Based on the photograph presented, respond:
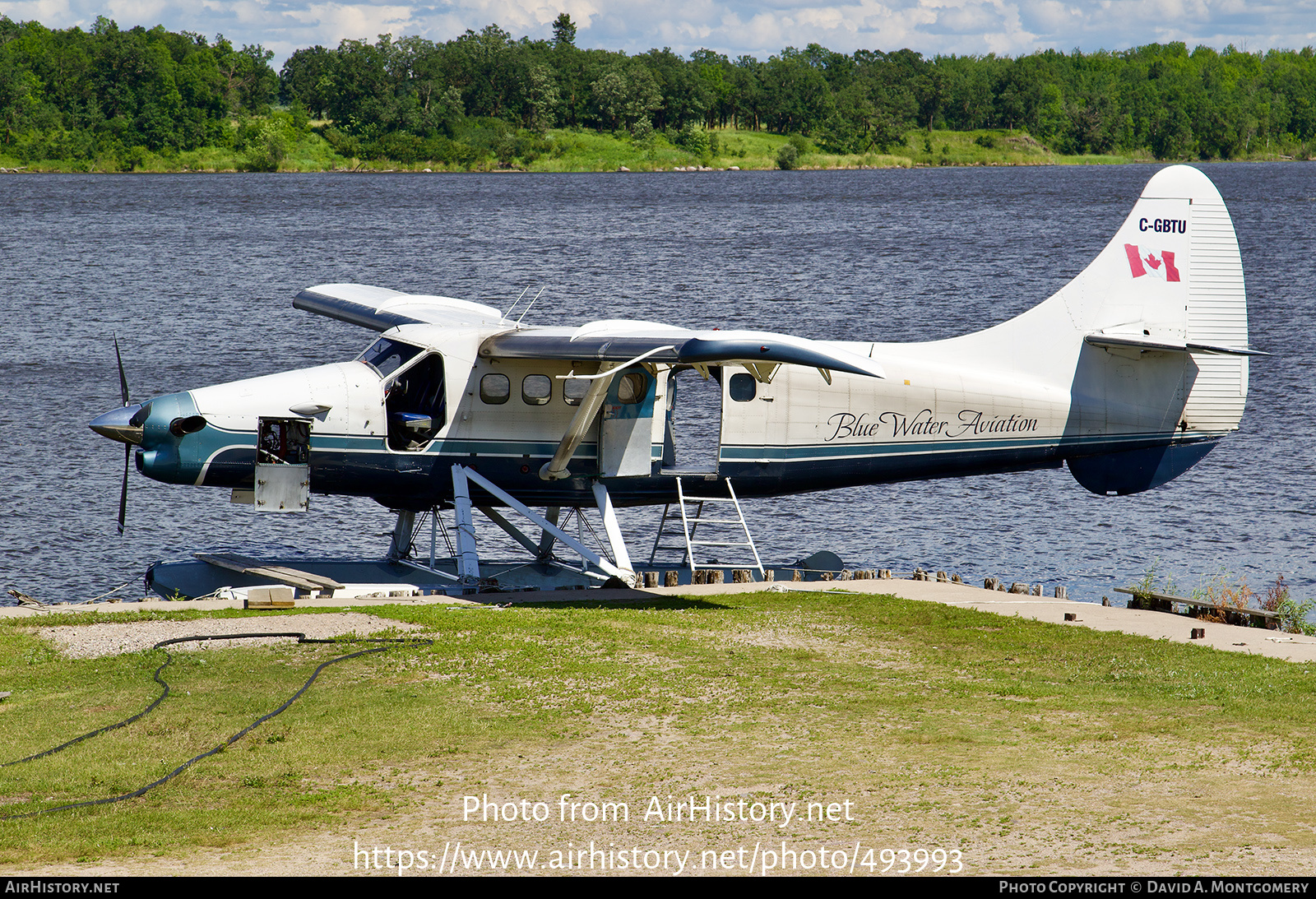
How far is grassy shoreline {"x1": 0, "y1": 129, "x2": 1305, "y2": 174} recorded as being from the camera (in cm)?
12838

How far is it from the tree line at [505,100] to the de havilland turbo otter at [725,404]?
399 feet

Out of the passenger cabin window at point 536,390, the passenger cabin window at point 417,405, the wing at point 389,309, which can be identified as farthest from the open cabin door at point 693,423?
the passenger cabin window at point 417,405

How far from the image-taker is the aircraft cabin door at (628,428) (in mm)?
15164

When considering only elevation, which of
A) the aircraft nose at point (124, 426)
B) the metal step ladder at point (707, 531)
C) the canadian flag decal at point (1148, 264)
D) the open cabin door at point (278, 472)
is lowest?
the metal step ladder at point (707, 531)

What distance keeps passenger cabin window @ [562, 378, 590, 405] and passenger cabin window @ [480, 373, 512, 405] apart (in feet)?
2.15

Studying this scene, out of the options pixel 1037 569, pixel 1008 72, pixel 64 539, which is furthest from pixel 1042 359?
pixel 1008 72

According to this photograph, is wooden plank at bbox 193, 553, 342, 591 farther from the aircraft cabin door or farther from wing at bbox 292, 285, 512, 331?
the aircraft cabin door

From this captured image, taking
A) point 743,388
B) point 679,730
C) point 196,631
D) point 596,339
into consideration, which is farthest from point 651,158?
point 679,730

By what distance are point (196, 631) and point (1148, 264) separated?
12.7 m

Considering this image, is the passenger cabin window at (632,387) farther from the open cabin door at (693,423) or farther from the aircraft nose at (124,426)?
the aircraft nose at (124,426)

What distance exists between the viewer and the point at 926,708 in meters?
9.72

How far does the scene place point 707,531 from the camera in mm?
22797

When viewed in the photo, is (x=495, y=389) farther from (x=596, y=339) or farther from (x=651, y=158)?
(x=651, y=158)

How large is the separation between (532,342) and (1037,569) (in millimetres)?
10070
